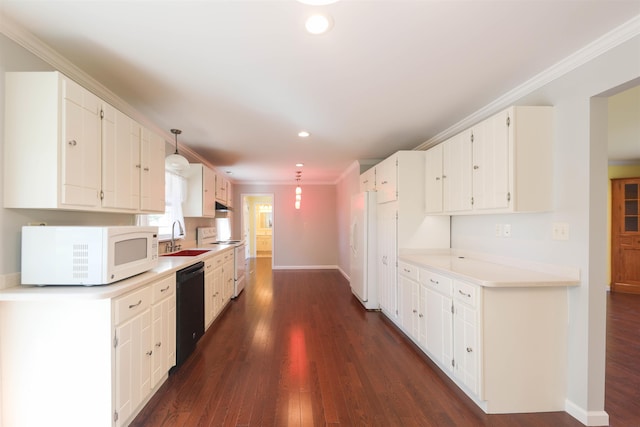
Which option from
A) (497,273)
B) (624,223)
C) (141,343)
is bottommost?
(141,343)

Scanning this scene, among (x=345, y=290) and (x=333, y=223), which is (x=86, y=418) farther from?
(x=333, y=223)

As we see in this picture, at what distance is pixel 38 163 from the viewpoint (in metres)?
1.63

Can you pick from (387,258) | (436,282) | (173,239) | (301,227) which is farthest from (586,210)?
(301,227)

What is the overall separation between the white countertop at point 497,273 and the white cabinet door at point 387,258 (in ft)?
2.26

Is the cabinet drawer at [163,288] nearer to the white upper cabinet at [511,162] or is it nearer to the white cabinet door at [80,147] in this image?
the white cabinet door at [80,147]

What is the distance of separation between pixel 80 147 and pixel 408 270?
3.06 m

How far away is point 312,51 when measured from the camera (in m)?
1.85

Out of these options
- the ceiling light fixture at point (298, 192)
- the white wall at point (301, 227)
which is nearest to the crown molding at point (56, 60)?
the ceiling light fixture at point (298, 192)

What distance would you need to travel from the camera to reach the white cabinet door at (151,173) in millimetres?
2506

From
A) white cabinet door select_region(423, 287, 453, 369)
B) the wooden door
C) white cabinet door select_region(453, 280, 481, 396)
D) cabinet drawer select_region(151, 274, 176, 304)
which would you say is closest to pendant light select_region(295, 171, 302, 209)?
cabinet drawer select_region(151, 274, 176, 304)

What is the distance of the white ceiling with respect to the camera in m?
1.50

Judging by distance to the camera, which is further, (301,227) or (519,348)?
(301,227)

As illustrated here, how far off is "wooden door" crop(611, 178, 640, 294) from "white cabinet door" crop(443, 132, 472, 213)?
4589mm

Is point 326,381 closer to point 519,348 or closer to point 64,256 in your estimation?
point 519,348
